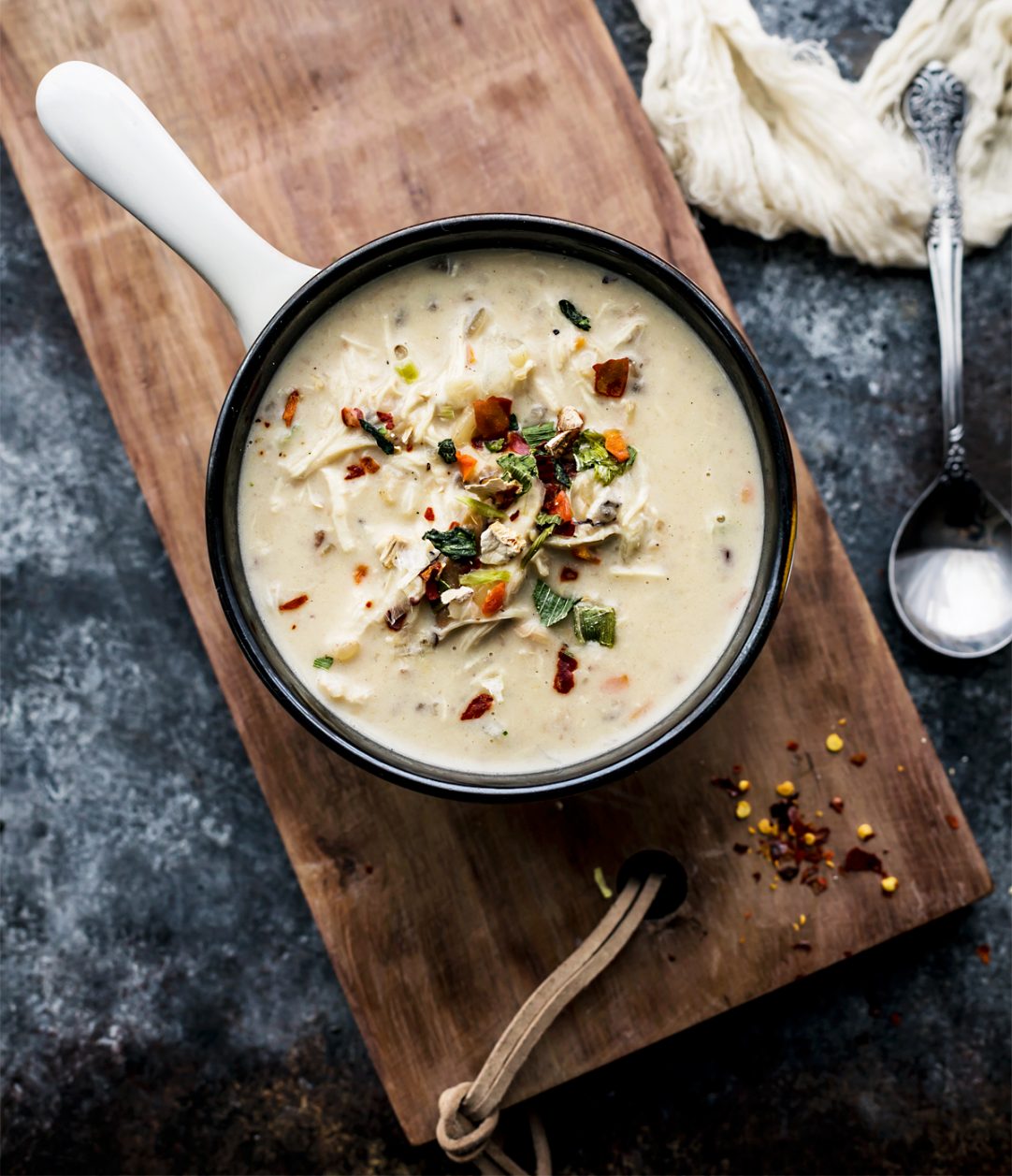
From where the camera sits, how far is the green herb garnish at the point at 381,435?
2094 millimetres

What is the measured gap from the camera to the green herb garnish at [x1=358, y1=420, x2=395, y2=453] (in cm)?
209

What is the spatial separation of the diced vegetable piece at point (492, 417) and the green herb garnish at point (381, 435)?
0.17m

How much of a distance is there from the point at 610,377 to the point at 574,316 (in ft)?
0.52

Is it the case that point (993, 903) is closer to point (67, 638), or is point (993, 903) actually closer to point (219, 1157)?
point (219, 1157)

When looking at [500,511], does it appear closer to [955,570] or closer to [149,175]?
[149,175]

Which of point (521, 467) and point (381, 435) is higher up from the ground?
point (381, 435)

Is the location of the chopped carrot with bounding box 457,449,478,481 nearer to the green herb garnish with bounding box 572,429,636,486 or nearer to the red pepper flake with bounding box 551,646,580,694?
the green herb garnish with bounding box 572,429,636,486

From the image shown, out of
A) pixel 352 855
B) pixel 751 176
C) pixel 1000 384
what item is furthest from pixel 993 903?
pixel 751 176

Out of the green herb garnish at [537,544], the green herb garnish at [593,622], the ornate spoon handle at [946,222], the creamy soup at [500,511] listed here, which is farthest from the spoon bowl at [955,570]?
the green herb garnish at [537,544]

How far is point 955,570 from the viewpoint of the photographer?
2768 mm

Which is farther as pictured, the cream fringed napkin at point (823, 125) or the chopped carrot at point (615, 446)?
the cream fringed napkin at point (823, 125)

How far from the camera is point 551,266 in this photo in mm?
2189

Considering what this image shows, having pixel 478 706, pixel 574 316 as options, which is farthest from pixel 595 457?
pixel 478 706

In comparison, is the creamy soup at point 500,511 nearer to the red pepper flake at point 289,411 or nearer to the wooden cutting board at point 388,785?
the red pepper flake at point 289,411
